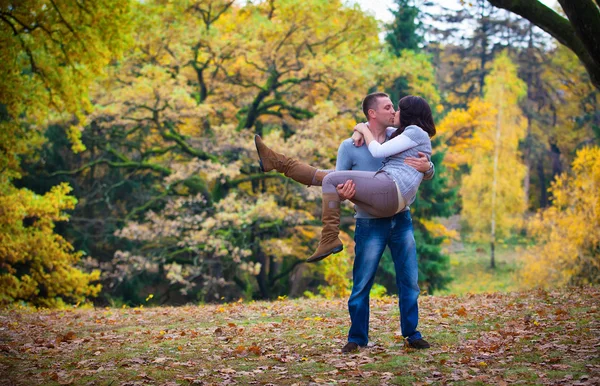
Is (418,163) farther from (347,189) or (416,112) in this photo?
(347,189)

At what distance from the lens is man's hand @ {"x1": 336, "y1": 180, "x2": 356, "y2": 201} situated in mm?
4746

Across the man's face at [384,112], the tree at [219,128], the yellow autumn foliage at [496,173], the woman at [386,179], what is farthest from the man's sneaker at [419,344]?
the yellow autumn foliage at [496,173]

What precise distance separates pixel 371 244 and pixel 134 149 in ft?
61.9

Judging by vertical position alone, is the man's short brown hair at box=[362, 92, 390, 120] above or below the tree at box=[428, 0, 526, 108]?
below

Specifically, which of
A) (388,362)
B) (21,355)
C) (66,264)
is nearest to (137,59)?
(66,264)

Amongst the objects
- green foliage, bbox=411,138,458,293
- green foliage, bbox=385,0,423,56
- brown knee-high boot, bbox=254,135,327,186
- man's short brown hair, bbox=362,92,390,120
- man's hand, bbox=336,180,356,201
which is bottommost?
green foliage, bbox=411,138,458,293

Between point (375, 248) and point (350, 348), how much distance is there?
83cm

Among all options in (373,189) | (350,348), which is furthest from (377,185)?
(350,348)

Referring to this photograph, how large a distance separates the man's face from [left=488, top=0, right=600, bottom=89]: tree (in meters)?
2.06

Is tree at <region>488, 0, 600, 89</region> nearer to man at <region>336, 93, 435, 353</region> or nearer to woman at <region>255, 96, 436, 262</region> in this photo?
woman at <region>255, 96, 436, 262</region>

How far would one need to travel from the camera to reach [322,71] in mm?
18953

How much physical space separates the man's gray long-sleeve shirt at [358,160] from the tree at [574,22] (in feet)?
7.07

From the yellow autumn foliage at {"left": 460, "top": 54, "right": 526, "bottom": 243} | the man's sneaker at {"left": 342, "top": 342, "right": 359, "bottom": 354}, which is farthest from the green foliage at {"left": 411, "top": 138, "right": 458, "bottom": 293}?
the man's sneaker at {"left": 342, "top": 342, "right": 359, "bottom": 354}

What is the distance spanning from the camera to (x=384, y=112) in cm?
507
